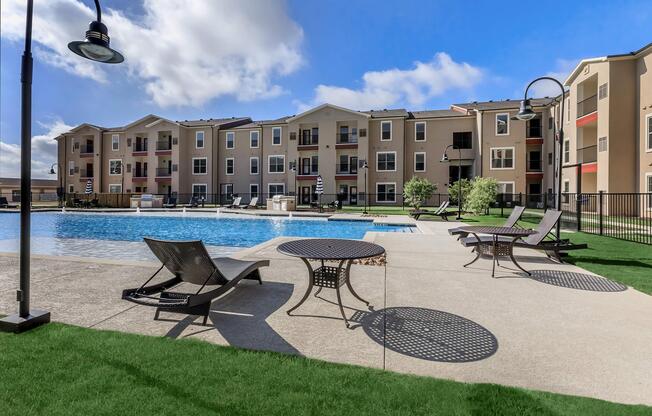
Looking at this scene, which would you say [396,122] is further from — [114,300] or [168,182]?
[114,300]

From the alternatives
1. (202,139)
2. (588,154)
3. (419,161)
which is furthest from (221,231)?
(202,139)

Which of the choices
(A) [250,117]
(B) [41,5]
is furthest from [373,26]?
(A) [250,117]

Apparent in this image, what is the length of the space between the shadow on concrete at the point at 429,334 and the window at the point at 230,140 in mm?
38002

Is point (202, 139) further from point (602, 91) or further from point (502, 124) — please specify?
point (602, 91)

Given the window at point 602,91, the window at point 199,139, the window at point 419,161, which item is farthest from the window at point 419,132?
the window at point 199,139

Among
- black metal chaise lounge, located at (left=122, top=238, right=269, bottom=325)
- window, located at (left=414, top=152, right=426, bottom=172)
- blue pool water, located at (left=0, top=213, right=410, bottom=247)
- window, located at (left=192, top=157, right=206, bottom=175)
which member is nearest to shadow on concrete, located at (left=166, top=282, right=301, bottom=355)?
black metal chaise lounge, located at (left=122, top=238, right=269, bottom=325)

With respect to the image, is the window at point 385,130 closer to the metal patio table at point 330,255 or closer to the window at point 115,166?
the metal patio table at point 330,255

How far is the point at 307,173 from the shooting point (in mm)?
36844

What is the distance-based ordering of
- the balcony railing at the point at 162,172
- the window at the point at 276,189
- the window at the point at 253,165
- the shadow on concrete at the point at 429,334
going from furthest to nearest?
the balcony railing at the point at 162,172 < the window at the point at 253,165 < the window at the point at 276,189 < the shadow on concrete at the point at 429,334

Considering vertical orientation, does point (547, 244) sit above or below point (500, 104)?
below

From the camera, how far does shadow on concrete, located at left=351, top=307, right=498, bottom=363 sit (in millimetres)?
3071

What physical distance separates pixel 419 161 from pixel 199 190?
25465 mm

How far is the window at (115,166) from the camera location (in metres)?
42.2

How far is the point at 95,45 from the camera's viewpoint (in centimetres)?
377
